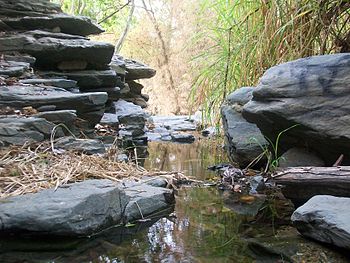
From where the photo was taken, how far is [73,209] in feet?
4.91

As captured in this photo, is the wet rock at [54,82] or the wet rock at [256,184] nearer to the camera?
Result: the wet rock at [256,184]

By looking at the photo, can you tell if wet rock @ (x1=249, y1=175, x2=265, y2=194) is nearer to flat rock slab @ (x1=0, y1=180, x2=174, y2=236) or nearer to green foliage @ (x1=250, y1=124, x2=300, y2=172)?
green foliage @ (x1=250, y1=124, x2=300, y2=172)

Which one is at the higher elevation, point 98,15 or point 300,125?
point 98,15

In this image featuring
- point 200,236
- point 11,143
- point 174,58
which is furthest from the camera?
point 174,58

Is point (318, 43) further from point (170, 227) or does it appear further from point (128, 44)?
point (128, 44)

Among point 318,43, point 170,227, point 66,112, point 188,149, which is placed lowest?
point 188,149

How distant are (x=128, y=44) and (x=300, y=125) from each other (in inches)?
415

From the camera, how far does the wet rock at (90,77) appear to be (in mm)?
3836

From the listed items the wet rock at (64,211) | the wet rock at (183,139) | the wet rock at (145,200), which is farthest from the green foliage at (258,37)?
the wet rock at (64,211)

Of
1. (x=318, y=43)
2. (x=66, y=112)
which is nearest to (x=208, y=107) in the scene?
(x=318, y=43)

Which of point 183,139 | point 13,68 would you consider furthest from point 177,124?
point 13,68

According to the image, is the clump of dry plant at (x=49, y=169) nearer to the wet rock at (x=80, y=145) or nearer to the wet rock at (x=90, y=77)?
the wet rock at (x=80, y=145)

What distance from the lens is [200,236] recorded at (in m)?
1.54

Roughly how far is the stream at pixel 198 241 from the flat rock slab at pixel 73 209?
4 centimetres
